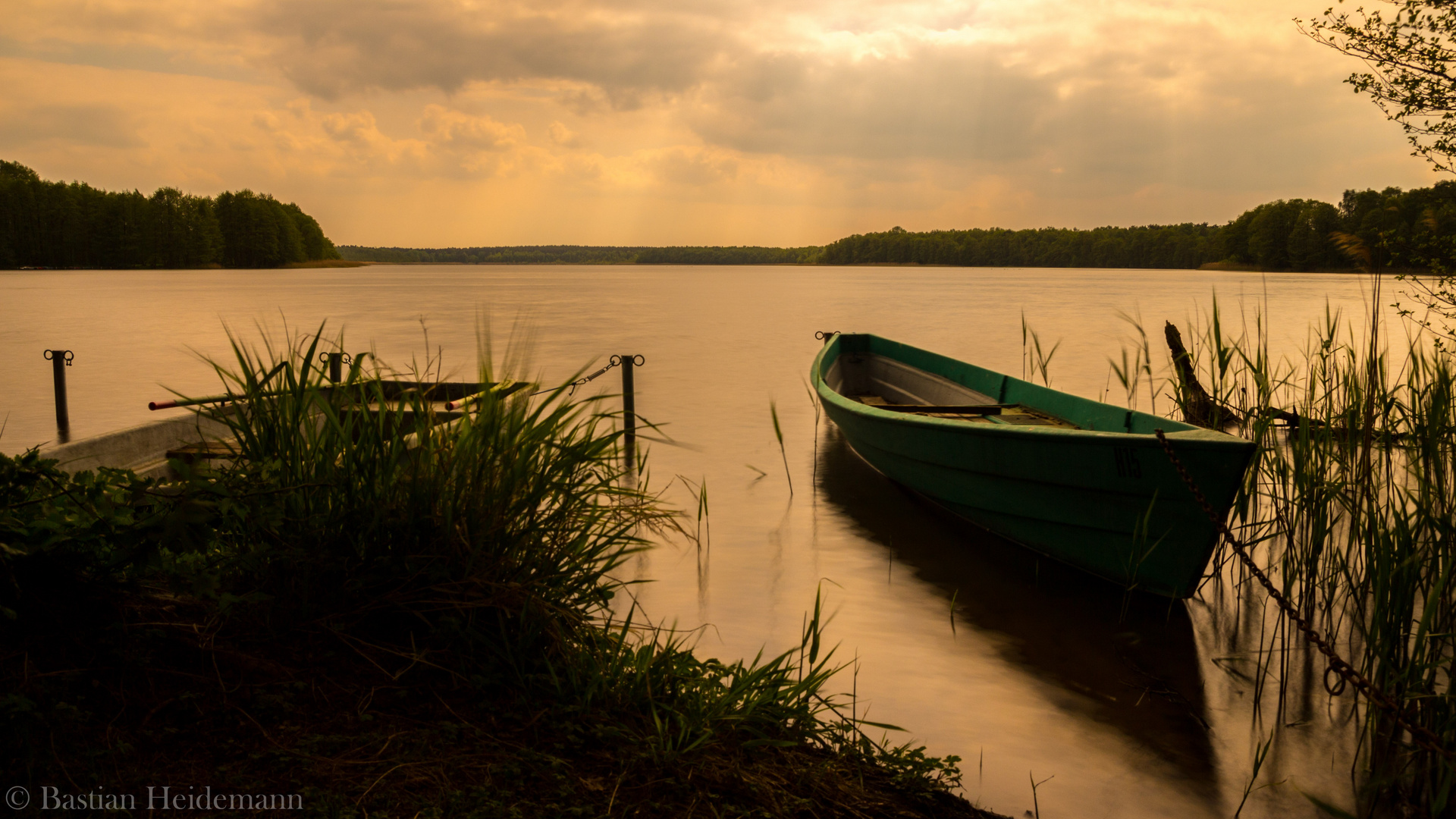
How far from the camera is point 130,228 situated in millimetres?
112438

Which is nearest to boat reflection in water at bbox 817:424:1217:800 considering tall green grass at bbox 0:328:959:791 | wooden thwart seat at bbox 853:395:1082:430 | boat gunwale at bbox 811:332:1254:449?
wooden thwart seat at bbox 853:395:1082:430

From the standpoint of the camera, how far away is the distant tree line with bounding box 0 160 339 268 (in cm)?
10438

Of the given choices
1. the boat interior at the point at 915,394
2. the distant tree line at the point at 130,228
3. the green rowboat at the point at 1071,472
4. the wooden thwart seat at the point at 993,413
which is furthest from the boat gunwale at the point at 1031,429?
the distant tree line at the point at 130,228

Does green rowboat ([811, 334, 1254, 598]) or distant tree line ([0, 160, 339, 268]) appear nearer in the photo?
green rowboat ([811, 334, 1254, 598])

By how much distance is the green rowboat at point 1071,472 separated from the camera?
211 inches

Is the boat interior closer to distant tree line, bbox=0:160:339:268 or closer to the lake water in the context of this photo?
the lake water

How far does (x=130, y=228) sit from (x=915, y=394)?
13011 cm

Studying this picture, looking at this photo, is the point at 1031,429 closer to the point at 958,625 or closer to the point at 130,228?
the point at 958,625

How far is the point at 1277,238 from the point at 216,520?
51.4ft

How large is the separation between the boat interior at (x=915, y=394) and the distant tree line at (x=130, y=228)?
121589 mm

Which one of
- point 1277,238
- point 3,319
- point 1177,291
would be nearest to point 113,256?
point 3,319

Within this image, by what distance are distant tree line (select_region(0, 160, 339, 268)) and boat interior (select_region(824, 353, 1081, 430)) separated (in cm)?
12159

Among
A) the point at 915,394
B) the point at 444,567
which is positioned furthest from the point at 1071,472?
the point at 915,394

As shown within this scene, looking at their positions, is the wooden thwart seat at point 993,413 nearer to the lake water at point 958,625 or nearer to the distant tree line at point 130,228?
the lake water at point 958,625
